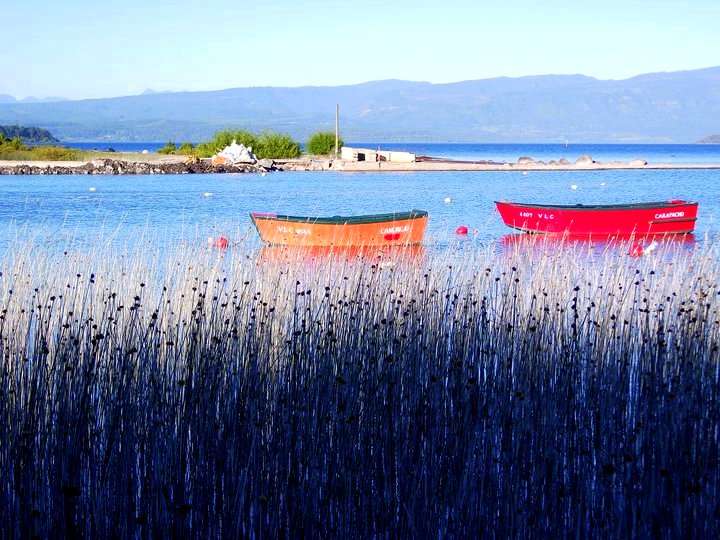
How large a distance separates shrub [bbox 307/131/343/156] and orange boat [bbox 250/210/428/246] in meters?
42.1

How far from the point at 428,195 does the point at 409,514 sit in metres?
28.9

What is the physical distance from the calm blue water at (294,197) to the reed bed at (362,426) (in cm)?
1197

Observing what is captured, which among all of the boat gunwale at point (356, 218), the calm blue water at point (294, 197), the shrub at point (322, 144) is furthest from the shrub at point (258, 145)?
the boat gunwale at point (356, 218)

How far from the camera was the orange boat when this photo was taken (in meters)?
16.1

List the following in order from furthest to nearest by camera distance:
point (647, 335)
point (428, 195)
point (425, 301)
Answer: point (428, 195)
point (425, 301)
point (647, 335)

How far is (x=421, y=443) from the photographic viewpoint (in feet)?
16.4

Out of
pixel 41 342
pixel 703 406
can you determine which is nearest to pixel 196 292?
pixel 41 342

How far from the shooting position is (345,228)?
1605 centimetres

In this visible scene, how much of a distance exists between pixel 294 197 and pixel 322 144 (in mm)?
28471

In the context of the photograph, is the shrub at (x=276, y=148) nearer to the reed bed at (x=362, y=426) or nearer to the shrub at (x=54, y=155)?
the shrub at (x=54, y=155)

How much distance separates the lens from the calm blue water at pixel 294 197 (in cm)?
2197

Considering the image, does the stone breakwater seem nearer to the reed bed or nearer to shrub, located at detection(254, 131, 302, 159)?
shrub, located at detection(254, 131, 302, 159)

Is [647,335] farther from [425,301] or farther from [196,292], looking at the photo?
[196,292]

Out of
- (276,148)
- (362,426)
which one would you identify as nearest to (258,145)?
(276,148)
